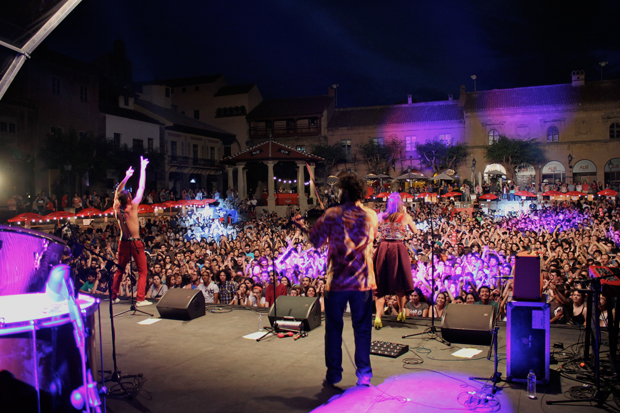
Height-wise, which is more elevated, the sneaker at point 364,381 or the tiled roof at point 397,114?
the tiled roof at point 397,114

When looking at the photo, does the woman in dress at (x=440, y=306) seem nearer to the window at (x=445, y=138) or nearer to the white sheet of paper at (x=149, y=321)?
the white sheet of paper at (x=149, y=321)

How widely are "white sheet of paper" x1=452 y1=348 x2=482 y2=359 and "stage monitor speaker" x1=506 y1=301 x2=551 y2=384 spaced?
0.60m

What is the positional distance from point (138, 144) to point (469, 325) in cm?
2646

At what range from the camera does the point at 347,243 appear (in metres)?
3.27

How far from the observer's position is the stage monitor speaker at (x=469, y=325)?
427 centimetres

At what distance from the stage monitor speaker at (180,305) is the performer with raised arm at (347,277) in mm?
2690

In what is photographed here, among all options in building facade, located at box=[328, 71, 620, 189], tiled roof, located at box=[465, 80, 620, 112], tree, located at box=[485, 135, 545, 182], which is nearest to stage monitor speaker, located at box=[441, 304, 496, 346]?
building facade, located at box=[328, 71, 620, 189]

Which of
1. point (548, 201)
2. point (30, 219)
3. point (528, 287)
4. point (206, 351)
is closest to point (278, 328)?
point (206, 351)

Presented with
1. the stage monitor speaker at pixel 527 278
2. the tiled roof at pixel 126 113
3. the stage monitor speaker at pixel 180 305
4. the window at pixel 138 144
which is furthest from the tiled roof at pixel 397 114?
the stage monitor speaker at pixel 527 278

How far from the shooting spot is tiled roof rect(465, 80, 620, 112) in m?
32.1

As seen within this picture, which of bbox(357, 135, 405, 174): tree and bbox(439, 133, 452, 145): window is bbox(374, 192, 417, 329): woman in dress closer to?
bbox(357, 135, 405, 174): tree

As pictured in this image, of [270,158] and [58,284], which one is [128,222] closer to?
[58,284]

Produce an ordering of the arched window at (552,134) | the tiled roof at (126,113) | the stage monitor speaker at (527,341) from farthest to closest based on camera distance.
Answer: the arched window at (552,134), the tiled roof at (126,113), the stage monitor speaker at (527,341)

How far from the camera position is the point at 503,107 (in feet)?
110
